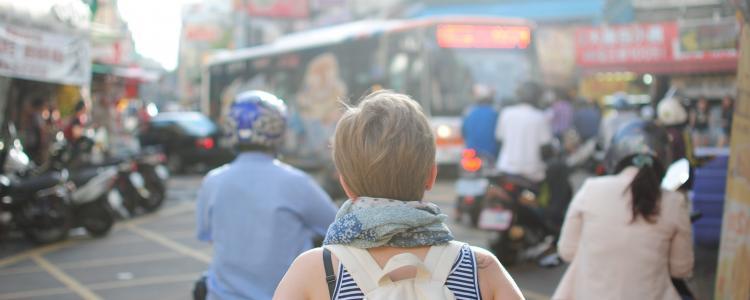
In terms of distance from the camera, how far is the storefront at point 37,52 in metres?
11.8

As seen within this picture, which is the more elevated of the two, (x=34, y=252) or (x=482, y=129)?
(x=482, y=129)

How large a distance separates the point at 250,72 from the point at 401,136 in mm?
22602

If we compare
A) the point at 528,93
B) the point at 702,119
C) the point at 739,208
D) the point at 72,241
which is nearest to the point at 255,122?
the point at 739,208

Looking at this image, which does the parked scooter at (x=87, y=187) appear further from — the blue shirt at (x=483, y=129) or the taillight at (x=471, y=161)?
the blue shirt at (x=483, y=129)

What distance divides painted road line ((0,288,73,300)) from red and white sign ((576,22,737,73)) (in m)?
15.7

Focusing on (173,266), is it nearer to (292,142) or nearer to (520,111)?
(520,111)

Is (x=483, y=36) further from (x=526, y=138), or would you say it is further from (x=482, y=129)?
(x=526, y=138)

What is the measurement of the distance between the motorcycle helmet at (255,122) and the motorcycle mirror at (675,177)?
158 centimetres

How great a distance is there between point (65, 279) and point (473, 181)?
4215mm

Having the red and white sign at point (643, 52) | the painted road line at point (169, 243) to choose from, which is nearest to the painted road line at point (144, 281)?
the painted road line at point (169, 243)

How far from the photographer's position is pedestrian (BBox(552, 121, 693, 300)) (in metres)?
3.86

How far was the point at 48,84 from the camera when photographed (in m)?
16.4

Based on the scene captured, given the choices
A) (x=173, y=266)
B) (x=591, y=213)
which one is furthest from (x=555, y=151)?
(x=591, y=213)

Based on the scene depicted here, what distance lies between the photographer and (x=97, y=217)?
11.6 meters
